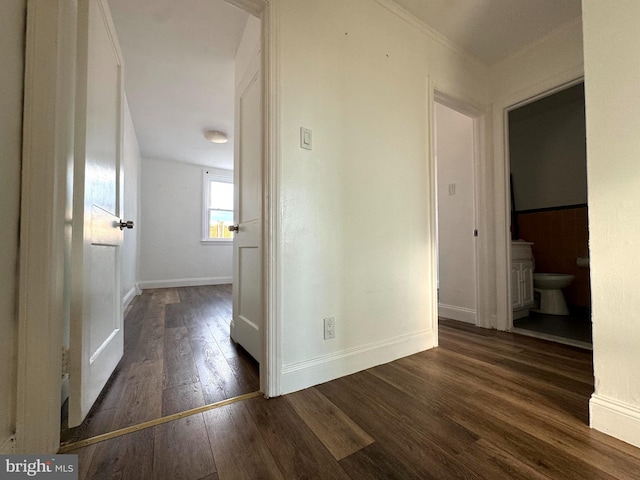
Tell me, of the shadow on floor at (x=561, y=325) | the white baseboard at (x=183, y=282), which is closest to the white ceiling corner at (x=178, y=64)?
the white baseboard at (x=183, y=282)

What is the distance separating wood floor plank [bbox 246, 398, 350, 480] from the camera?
831mm

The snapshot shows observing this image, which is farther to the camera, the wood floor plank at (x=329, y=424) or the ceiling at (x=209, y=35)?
the ceiling at (x=209, y=35)

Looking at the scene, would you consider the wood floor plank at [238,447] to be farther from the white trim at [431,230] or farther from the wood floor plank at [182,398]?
the white trim at [431,230]

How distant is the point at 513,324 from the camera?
8.00 ft

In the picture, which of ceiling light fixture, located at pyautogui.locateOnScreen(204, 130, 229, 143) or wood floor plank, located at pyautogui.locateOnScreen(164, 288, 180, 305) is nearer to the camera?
wood floor plank, located at pyautogui.locateOnScreen(164, 288, 180, 305)

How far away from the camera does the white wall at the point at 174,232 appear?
487 centimetres

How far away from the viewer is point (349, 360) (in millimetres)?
1523

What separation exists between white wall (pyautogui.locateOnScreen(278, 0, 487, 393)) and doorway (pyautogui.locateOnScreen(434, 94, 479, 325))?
765 millimetres

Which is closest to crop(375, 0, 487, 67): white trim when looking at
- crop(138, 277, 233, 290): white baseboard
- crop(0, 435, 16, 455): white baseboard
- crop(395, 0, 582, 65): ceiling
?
crop(395, 0, 582, 65): ceiling

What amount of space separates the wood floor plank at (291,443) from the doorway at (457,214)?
6.85 ft

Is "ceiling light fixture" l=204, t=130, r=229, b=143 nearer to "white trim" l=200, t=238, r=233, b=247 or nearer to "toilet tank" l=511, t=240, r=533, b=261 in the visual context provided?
"white trim" l=200, t=238, r=233, b=247

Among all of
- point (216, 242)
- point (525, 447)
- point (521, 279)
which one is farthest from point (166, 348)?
point (216, 242)

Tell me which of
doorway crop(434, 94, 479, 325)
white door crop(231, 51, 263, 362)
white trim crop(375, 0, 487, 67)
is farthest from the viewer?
doorway crop(434, 94, 479, 325)

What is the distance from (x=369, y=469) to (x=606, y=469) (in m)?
0.75
